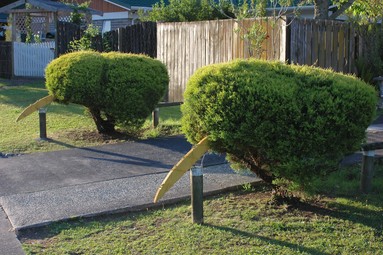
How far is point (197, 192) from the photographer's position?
17.7 ft

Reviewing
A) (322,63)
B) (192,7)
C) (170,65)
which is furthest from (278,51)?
(192,7)

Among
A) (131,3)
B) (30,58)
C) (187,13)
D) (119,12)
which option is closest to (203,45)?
(187,13)

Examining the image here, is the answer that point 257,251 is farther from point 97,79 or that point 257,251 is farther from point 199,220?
point 97,79

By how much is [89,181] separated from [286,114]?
10.3 ft

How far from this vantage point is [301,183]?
5.41 m

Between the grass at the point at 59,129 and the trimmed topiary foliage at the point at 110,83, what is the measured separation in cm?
64

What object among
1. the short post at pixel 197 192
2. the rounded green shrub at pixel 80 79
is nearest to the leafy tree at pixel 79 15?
the rounded green shrub at pixel 80 79

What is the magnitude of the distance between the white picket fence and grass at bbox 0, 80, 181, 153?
7014mm

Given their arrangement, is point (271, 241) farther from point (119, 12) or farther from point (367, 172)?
point (119, 12)

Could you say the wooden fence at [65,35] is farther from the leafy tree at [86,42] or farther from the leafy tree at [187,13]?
the leafy tree at [187,13]

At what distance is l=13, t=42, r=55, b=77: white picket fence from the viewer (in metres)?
21.9

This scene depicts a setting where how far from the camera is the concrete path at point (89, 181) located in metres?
5.93

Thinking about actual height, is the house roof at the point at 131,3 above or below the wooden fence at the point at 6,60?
above

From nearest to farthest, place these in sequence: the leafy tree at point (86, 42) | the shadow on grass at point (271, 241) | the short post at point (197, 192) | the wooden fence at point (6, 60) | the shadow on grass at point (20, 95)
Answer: the shadow on grass at point (271, 241), the short post at point (197, 192), the shadow on grass at point (20, 95), the leafy tree at point (86, 42), the wooden fence at point (6, 60)
